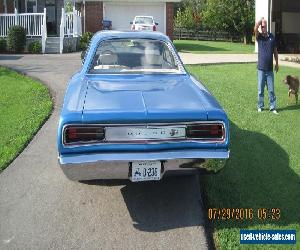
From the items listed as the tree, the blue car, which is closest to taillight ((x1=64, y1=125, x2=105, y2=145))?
the blue car

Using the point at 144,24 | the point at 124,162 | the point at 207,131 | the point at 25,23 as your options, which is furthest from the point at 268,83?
the point at 144,24

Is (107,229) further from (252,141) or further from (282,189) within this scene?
(252,141)

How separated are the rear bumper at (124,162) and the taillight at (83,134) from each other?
0.46 ft

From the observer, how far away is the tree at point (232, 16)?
1655 inches

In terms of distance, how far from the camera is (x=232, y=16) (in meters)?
43.2

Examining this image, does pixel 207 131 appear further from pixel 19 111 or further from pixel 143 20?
pixel 143 20

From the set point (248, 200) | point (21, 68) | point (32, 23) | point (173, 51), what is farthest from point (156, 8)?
point (248, 200)

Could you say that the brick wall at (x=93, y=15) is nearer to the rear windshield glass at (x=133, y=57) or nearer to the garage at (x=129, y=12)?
the garage at (x=129, y=12)

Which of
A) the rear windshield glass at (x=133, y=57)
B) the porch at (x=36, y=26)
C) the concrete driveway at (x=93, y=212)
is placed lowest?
the concrete driveway at (x=93, y=212)

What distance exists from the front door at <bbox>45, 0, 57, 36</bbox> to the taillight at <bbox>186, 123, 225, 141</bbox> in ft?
87.6

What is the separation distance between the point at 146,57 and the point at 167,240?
2.95 m

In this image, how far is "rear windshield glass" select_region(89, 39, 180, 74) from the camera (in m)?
6.47

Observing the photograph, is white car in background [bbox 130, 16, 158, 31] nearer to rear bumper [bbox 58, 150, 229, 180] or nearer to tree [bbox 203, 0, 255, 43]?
tree [bbox 203, 0, 255, 43]
